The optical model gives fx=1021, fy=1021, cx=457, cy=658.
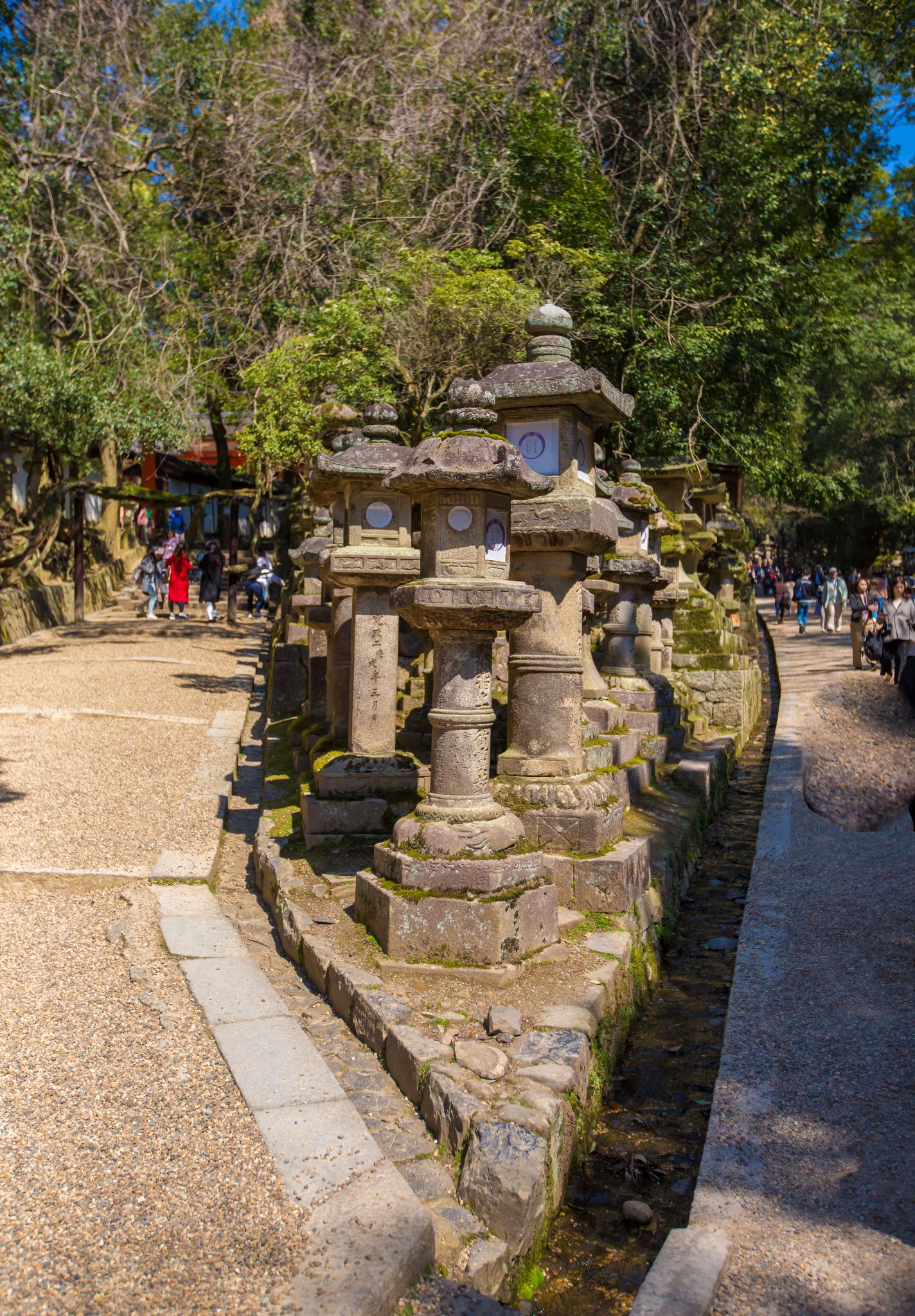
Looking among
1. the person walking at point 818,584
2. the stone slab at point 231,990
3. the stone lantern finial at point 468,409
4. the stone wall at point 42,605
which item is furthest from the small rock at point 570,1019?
the person walking at point 818,584

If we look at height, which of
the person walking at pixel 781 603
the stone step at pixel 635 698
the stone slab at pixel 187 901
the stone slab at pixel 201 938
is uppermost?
the person walking at pixel 781 603

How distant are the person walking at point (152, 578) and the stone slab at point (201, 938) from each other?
647 inches

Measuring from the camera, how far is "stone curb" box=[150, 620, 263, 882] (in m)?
6.53

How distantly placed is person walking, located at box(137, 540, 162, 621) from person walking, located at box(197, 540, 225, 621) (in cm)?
102

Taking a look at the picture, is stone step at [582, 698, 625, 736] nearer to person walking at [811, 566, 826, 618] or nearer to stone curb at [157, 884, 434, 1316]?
stone curb at [157, 884, 434, 1316]

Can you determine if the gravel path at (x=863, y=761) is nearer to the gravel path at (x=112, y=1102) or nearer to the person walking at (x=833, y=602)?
the gravel path at (x=112, y=1102)

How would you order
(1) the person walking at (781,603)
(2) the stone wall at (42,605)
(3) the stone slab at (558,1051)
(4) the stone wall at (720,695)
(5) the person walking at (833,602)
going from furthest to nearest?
1. (1) the person walking at (781,603)
2. (5) the person walking at (833,602)
3. (2) the stone wall at (42,605)
4. (4) the stone wall at (720,695)
5. (3) the stone slab at (558,1051)

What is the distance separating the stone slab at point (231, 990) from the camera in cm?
431

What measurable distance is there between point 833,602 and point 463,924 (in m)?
21.7

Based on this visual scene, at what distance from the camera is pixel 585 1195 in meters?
3.44

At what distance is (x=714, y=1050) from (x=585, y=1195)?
Result: 51.6 inches

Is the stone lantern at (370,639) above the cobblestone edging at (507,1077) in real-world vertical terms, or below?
above

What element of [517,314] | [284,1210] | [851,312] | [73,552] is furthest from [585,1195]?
[851,312]

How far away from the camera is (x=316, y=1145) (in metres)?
3.19
